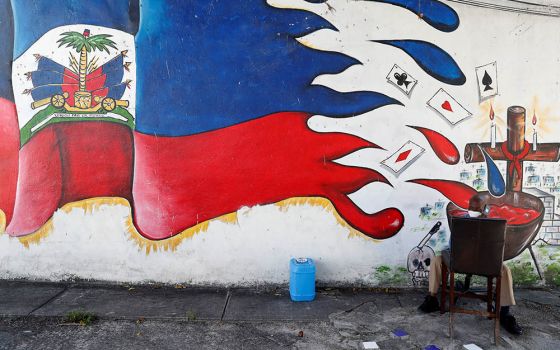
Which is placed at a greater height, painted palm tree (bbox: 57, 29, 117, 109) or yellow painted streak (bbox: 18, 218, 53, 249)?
painted palm tree (bbox: 57, 29, 117, 109)

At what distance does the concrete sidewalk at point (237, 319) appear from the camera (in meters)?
4.04

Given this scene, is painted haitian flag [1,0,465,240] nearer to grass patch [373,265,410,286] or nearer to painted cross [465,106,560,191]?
grass patch [373,265,410,286]

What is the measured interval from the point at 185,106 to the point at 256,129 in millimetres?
924

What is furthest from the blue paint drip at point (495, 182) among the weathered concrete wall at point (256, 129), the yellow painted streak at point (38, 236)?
the yellow painted streak at point (38, 236)

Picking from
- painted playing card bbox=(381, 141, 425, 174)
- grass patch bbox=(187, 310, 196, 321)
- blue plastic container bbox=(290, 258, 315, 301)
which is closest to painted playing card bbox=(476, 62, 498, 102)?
painted playing card bbox=(381, 141, 425, 174)

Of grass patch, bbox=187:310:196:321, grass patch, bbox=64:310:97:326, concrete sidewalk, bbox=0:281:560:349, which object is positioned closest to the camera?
concrete sidewalk, bbox=0:281:560:349

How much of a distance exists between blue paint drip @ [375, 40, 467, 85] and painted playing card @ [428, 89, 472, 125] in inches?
8.2

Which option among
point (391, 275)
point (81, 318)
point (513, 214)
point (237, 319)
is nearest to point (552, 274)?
point (513, 214)

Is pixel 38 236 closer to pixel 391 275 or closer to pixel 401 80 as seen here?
pixel 391 275

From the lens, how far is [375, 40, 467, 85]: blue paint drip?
5.33 meters

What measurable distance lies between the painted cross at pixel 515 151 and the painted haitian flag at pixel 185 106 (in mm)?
848

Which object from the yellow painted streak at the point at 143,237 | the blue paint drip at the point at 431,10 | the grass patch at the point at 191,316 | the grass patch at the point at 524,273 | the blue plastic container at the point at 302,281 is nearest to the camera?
the grass patch at the point at 191,316

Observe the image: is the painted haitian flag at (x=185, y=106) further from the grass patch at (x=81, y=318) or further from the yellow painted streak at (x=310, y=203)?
the grass patch at (x=81, y=318)

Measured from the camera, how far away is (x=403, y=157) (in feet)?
17.8
